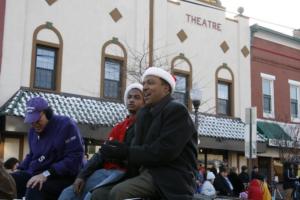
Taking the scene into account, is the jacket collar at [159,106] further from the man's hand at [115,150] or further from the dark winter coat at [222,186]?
the dark winter coat at [222,186]

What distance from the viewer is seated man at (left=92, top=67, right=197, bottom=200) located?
13.9 ft

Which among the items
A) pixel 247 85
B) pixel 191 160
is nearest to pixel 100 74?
pixel 247 85

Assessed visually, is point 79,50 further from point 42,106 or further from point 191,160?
point 191,160

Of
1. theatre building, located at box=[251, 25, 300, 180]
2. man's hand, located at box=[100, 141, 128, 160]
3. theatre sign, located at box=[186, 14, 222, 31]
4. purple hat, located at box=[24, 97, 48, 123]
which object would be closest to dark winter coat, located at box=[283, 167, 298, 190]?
theatre building, located at box=[251, 25, 300, 180]

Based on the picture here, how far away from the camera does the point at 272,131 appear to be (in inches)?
982

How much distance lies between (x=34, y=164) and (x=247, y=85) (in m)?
20.3

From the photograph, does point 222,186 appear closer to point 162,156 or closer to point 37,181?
point 37,181

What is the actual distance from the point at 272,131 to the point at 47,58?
Answer: 11.9m

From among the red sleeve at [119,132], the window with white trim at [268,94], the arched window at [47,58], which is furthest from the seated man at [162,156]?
the window with white trim at [268,94]

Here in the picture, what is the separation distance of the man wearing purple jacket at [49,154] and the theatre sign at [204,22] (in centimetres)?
→ 1804

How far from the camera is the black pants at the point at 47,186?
5.25 m

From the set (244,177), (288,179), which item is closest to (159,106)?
(244,177)

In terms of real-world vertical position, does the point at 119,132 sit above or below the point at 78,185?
above

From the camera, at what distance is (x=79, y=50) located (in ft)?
64.0
